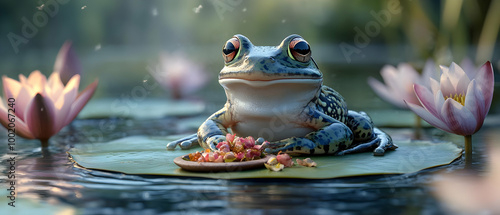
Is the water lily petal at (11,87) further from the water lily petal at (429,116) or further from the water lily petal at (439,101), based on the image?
the water lily petal at (439,101)

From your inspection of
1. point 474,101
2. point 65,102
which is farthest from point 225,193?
point 65,102

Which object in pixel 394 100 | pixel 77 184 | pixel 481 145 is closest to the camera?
pixel 77 184

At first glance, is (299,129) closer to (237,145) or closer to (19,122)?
(237,145)

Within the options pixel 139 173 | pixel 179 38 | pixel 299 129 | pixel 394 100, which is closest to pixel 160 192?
pixel 139 173

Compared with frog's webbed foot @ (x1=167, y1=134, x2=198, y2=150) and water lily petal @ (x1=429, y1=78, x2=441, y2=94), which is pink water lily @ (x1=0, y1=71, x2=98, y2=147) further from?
water lily petal @ (x1=429, y1=78, x2=441, y2=94)

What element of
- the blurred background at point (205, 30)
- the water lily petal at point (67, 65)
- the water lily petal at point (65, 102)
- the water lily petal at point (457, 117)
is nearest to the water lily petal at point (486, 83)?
the water lily petal at point (457, 117)

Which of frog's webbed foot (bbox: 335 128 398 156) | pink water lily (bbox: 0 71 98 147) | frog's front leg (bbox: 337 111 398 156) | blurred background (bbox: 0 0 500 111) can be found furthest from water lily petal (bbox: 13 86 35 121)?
blurred background (bbox: 0 0 500 111)

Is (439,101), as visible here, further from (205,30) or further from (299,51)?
(205,30)
